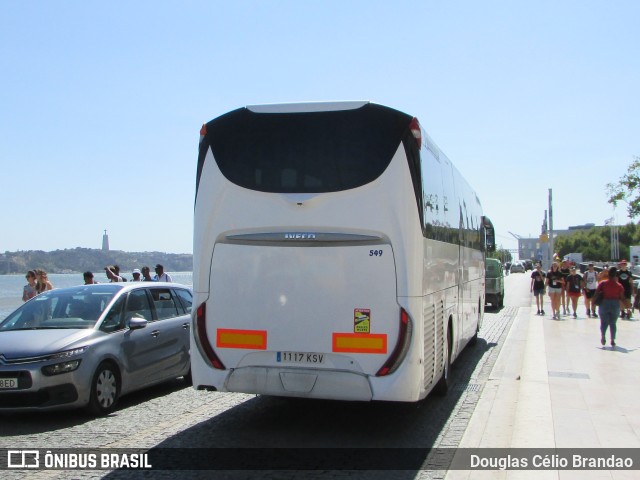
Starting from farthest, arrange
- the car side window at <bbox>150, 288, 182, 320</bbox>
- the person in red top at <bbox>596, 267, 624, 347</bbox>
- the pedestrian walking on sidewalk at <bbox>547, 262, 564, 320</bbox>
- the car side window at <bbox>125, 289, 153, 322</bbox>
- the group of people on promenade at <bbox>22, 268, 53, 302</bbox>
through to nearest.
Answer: the pedestrian walking on sidewalk at <bbox>547, 262, 564, 320</bbox>
the group of people on promenade at <bbox>22, 268, 53, 302</bbox>
the person in red top at <bbox>596, 267, 624, 347</bbox>
the car side window at <bbox>150, 288, 182, 320</bbox>
the car side window at <bbox>125, 289, 153, 322</bbox>

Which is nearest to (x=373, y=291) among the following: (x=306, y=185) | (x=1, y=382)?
(x=306, y=185)

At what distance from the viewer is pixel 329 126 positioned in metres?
7.56

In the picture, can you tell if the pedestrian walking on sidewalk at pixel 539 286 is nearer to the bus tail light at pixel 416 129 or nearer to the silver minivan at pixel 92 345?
the silver minivan at pixel 92 345

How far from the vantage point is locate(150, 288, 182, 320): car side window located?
10719mm

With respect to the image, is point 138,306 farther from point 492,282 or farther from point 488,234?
point 492,282

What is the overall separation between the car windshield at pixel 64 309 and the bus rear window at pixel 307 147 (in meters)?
3.21

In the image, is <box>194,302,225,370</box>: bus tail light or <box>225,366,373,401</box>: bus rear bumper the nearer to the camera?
<box>225,366,373,401</box>: bus rear bumper

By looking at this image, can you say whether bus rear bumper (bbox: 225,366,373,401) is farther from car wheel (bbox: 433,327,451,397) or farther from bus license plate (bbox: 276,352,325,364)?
car wheel (bbox: 433,327,451,397)

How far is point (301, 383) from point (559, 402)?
3824 millimetres

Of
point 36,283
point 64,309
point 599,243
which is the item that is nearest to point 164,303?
point 64,309

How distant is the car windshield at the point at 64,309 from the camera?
9.53 metres

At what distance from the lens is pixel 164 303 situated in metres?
10.9

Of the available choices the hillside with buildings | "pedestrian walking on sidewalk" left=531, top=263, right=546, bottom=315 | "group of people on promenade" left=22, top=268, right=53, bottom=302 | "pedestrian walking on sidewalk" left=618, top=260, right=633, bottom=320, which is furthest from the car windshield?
the hillside with buildings

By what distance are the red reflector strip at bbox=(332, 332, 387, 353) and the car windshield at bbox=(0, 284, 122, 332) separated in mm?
3694
